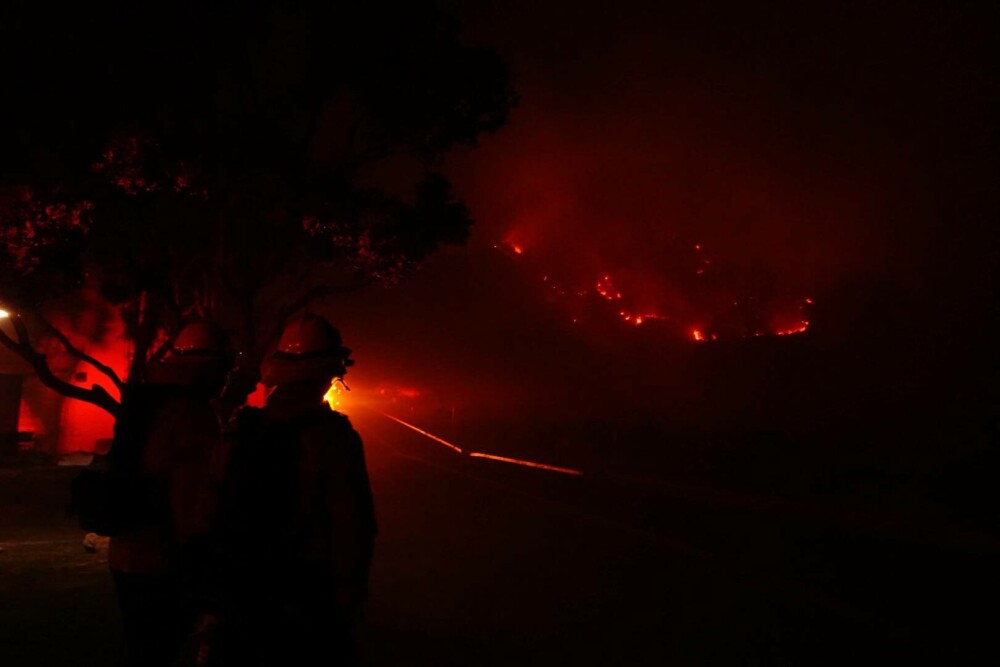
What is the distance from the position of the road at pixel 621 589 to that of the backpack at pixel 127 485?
11.3ft

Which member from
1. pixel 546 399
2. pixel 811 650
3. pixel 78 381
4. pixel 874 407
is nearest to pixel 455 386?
pixel 546 399

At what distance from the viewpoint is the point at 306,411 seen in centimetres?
348

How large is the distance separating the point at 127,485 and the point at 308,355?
0.97m

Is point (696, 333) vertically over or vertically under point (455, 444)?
over

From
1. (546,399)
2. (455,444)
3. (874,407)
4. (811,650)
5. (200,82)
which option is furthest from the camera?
(546,399)

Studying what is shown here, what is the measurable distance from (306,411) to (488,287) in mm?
81238

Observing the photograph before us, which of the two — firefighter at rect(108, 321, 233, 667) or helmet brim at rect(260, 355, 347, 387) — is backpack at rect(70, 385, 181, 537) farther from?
helmet brim at rect(260, 355, 347, 387)

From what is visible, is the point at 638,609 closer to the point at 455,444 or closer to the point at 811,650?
the point at 811,650

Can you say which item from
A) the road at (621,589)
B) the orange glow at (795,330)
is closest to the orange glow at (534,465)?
the road at (621,589)

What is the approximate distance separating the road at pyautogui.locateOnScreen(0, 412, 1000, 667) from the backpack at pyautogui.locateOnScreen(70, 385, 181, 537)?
3.46m

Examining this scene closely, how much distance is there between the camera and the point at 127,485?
406cm

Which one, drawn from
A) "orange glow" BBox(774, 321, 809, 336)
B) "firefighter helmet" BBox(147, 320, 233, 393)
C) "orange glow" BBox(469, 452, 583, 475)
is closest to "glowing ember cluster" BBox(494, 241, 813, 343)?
"orange glow" BBox(774, 321, 809, 336)

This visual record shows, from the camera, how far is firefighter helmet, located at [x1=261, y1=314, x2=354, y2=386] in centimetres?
362

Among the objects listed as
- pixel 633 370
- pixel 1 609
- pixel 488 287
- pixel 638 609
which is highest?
pixel 488 287
